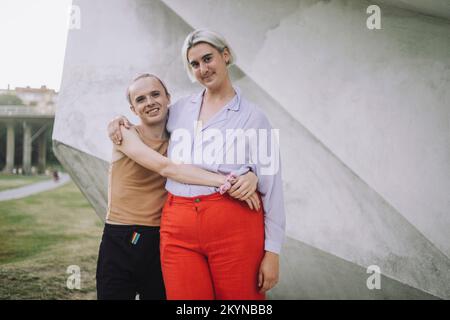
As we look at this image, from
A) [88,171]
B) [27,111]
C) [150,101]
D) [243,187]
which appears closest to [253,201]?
[243,187]

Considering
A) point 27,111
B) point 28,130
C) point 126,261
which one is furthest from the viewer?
point 28,130

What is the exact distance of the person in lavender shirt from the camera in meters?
1.98

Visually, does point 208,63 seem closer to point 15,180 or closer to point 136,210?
point 136,210

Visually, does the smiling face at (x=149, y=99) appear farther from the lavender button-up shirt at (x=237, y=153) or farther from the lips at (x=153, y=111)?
the lavender button-up shirt at (x=237, y=153)

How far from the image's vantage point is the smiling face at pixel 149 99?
227 centimetres

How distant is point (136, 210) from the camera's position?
2.27m

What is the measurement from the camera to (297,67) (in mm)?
3186

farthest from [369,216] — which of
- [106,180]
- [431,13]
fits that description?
[106,180]

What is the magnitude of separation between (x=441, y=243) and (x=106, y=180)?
243 cm

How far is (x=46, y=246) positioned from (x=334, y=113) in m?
3.94

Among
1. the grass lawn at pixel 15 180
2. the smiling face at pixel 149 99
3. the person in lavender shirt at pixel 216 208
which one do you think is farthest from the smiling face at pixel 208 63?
the grass lawn at pixel 15 180

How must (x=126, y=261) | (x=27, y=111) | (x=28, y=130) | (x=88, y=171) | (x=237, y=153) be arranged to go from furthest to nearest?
(x=28, y=130) → (x=27, y=111) → (x=88, y=171) → (x=126, y=261) → (x=237, y=153)
